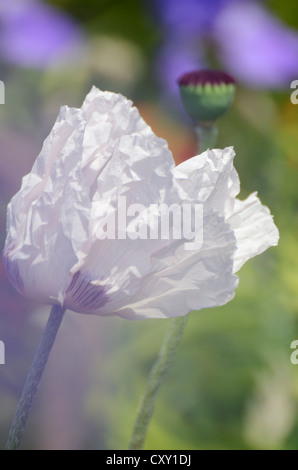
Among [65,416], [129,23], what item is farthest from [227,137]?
[65,416]

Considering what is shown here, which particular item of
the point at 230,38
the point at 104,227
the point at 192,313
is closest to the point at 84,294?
the point at 104,227

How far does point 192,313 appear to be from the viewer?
512 mm

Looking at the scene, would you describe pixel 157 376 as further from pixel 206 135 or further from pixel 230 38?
pixel 230 38

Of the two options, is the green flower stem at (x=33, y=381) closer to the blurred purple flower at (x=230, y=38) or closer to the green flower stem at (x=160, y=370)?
the green flower stem at (x=160, y=370)

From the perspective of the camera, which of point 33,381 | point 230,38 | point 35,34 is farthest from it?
point 230,38

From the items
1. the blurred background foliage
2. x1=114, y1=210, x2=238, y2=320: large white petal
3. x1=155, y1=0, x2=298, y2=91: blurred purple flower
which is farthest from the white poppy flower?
x1=155, y1=0, x2=298, y2=91: blurred purple flower

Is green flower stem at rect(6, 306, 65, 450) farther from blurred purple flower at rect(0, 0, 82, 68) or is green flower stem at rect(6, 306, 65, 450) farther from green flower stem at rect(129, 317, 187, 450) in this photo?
blurred purple flower at rect(0, 0, 82, 68)

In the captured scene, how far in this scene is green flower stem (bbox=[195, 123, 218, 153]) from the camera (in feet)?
0.68

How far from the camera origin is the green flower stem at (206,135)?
0.68ft

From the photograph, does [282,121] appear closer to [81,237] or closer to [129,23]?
[129,23]

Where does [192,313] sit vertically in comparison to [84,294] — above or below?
below

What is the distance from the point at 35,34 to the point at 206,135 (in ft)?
1.10

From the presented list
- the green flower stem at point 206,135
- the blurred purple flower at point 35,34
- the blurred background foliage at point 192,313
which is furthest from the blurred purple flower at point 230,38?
the green flower stem at point 206,135
